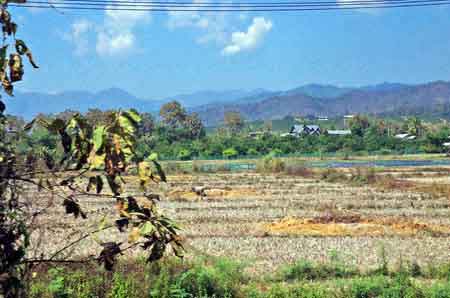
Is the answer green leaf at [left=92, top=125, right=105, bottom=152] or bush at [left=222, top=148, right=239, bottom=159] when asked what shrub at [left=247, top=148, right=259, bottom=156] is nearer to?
bush at [left=222, top=148, right=239, bottom=159]

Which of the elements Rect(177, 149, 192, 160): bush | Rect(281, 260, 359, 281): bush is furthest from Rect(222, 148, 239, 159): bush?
Rect(281, 260, 359, 281): bush

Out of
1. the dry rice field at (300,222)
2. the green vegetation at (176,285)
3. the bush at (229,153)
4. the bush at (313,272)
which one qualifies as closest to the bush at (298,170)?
the dry rice field at (300,222)

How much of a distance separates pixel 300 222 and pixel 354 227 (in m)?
1.41

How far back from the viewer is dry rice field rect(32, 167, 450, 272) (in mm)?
11578

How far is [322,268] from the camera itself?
29.0 ft

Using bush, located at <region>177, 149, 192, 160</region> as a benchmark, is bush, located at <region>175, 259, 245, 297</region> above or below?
below

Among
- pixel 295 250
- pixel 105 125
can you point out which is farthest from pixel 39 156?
pixel 295 250

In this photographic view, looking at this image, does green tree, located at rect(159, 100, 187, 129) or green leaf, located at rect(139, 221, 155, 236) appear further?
green tree, located at rect(159, 100, 187, 129)

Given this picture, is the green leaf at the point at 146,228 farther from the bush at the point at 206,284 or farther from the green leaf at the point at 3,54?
the bush at the point at 206,284

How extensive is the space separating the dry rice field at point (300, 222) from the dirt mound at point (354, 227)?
0.08ft

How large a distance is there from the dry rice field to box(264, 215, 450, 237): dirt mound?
0.02 metres

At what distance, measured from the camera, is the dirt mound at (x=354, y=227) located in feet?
47.0

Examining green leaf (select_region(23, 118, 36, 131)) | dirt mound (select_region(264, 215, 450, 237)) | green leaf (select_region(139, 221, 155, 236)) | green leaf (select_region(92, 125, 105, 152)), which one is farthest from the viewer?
dirt mound (select_region(264, 215, 450, 237))

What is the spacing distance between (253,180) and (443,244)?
19029 mm
